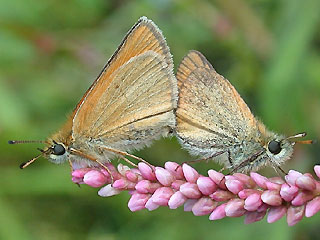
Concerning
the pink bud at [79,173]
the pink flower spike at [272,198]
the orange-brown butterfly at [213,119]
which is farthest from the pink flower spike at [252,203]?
the pink bud at [79,173]

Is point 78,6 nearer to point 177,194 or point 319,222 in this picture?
point 319,222

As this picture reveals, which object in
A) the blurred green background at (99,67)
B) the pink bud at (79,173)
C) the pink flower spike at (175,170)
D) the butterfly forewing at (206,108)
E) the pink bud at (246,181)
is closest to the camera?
the pink bud at (246,181)

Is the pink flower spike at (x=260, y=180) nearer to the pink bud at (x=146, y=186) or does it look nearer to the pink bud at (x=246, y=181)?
the pink bud at (x=246, y=181)

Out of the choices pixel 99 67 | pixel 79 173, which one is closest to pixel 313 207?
pixel 79 173

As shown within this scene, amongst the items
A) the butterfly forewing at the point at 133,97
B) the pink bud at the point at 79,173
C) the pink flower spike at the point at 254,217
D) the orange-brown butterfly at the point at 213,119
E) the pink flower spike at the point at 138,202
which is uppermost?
the butterfly forewing at the point at 133,97

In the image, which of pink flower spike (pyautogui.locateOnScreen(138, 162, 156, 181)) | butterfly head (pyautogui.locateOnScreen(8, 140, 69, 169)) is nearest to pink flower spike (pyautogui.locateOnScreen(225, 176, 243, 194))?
pink flower spike (pyautogui.locateOnScreen(138, 162, 156, 181))

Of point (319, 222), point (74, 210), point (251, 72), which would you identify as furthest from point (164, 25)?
point (319, 222)

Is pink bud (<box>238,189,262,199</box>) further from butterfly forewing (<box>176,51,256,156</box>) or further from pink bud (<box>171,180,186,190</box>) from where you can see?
butterfly forewing (<box>176,51,256,156</box>)
